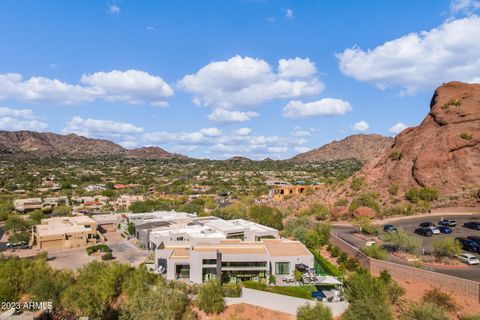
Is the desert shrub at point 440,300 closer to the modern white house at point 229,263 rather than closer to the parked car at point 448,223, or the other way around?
the modern white house at point 229,263

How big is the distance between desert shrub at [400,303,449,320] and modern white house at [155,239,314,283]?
35.0 ft

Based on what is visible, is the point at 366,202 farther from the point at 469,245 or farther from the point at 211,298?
the point at 211,298

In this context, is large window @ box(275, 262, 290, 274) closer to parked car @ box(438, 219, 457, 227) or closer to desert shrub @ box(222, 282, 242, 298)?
desert shrub @ box(222, 282, 242, 298)

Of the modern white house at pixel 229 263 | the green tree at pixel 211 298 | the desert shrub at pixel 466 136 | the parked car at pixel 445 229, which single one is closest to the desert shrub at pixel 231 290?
the green tree at pixel 211 298

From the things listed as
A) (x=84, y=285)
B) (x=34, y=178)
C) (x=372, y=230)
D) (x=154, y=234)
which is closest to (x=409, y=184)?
(x=372, y=230)

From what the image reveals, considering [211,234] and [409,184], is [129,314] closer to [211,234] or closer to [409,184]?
[211,234]

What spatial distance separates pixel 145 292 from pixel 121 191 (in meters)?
79.5

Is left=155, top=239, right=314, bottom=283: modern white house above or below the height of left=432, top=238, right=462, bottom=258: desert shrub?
below

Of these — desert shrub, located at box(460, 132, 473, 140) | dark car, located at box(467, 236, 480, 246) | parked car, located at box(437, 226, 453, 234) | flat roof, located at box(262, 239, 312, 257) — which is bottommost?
flat roof, located at box(262, 239, 312, 257)

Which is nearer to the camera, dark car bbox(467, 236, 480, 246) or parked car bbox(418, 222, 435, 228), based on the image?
dark car bbox(467, 236, 480, 246)

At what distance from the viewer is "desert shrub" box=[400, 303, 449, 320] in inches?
911

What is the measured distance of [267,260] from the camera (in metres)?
32.8

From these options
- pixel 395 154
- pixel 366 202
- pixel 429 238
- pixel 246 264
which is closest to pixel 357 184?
pixel 395 154

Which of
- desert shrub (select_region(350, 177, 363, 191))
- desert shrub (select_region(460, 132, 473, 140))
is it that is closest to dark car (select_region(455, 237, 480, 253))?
desert shrub (select_region(460, 132, 473, 140))
